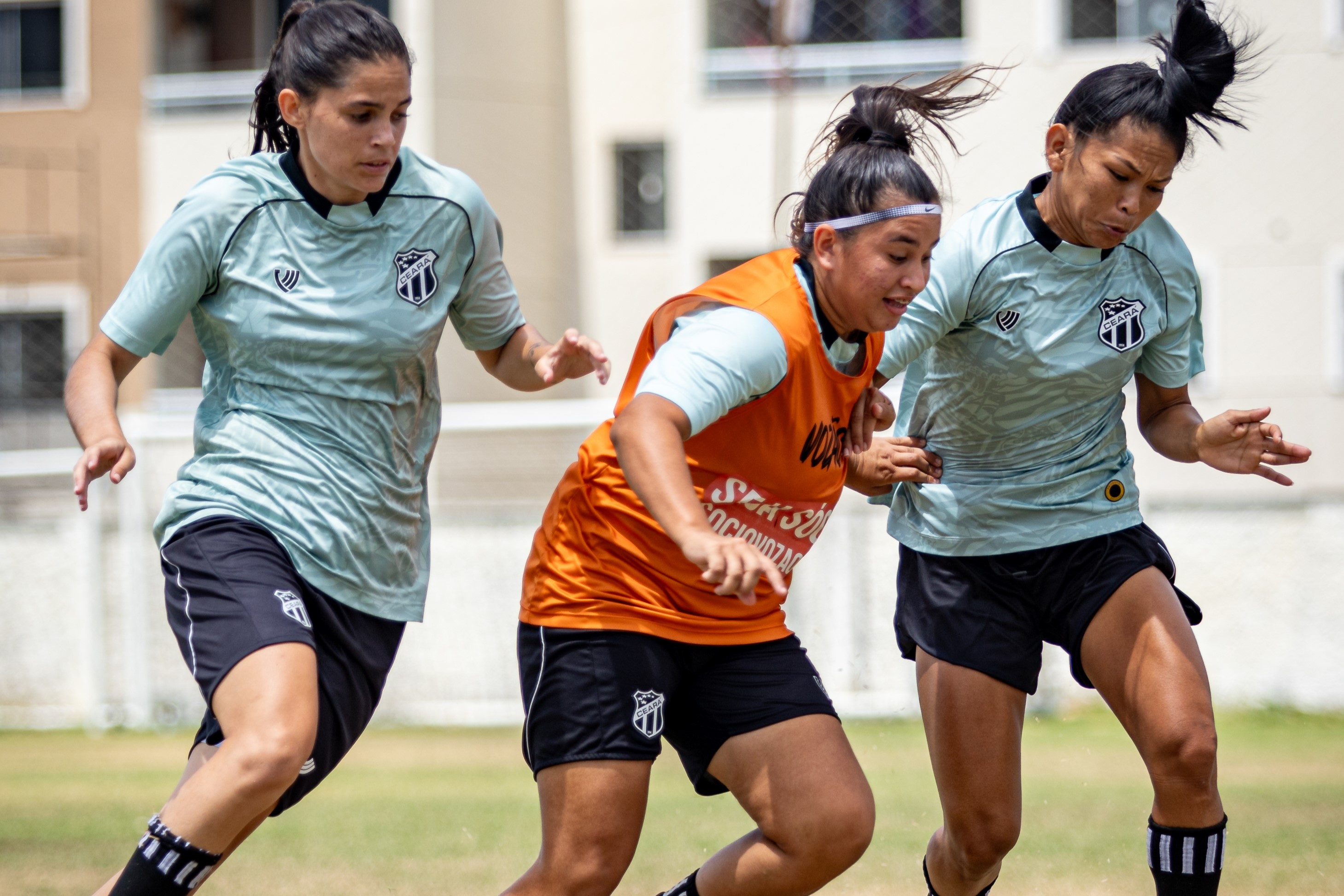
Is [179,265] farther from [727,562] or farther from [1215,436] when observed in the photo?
[1215,436]

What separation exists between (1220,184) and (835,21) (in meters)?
3.89

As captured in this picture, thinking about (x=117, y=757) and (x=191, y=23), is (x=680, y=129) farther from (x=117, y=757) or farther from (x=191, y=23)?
(x=117, y=757)

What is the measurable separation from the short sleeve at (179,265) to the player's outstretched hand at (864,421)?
1.43 m

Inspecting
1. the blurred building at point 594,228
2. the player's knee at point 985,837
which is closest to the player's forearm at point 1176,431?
the player's knee at point 985,837

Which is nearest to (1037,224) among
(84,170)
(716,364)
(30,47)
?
(716,364)

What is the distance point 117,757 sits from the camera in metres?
8.73

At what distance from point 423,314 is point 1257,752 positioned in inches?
262

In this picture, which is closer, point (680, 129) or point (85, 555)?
point (85, 555)

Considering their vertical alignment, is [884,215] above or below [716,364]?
above

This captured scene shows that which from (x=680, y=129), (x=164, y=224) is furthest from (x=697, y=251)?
(x=164, y=224)

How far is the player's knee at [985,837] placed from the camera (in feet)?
11.5

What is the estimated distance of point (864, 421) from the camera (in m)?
3.18

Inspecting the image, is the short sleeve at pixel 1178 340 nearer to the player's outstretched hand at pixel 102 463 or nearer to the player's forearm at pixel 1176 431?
the player's forearm at pixel 1176 431

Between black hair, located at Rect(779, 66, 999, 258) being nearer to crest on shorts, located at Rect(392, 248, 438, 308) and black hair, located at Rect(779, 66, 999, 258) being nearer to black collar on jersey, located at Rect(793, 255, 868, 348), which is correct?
black collar on jersey, located at Rect(793, 255, 868, 348)
